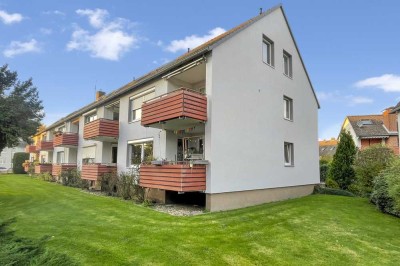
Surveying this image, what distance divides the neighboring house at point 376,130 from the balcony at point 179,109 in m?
34.4

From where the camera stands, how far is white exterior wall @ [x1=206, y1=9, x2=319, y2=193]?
42.7 feet

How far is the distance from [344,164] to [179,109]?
60.4 feet

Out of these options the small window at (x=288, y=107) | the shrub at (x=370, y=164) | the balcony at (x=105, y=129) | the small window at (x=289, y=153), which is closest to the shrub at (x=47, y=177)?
the balcony at (x=105, y=129)

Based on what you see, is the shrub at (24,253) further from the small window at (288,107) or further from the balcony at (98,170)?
the small window at (288,107)

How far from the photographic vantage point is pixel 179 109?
12.2 meters

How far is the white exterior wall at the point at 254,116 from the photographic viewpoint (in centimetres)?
1302

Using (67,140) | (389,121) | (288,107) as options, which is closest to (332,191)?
(288,107)

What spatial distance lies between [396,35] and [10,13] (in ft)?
81.4

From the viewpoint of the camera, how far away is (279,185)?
1697cm

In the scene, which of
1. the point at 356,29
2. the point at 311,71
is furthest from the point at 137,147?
the point at 356,29

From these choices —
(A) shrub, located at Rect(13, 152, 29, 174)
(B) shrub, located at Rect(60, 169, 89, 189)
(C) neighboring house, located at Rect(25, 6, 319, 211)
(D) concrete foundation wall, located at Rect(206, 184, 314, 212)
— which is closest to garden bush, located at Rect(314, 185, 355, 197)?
(C) neighboring house, located at Rect(25, 6, 319, 211)

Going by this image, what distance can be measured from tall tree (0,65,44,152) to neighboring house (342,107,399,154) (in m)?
39.4

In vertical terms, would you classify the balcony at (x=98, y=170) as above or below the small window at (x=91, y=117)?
below

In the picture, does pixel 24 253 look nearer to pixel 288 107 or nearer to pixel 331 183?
pixel 288 107
